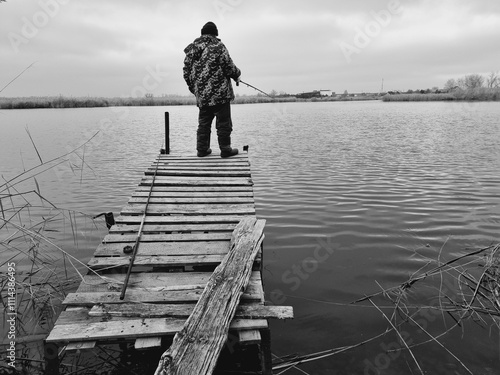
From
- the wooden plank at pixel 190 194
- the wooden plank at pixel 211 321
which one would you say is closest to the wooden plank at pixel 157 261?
the wooden plank at pixel 211 321

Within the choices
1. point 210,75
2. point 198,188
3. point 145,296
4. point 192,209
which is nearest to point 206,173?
point 198,188

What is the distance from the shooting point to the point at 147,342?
254 centimetres

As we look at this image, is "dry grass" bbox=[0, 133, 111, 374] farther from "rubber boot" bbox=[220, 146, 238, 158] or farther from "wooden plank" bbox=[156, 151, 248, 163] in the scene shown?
"rubber boot" bbox=[220, 146, 238, 158]

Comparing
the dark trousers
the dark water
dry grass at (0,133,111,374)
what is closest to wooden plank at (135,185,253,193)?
the dark water

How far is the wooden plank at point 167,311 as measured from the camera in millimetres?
2752

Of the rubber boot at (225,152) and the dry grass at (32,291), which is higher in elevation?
the rubber boot at (225,152)

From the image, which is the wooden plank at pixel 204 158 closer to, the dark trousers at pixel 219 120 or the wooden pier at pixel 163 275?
the dark trousers at pixel 219 120

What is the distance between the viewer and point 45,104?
4219 centimetres

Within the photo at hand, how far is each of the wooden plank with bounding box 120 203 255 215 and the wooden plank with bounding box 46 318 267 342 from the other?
90.3 inches

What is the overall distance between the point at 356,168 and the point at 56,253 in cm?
785

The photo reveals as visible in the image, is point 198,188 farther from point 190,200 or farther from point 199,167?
point 199,167

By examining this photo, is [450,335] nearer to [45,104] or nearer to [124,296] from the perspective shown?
[124,296]

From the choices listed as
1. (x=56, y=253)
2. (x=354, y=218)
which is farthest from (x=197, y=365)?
(x=354, y=218)

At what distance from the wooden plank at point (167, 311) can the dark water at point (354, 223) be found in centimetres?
73
